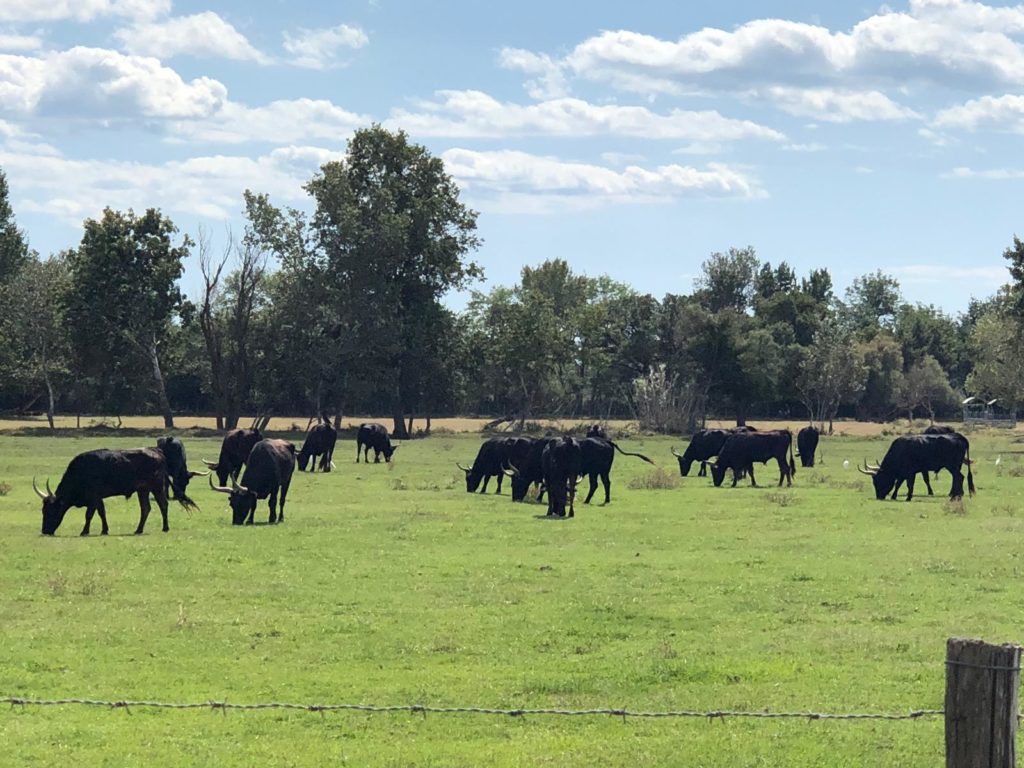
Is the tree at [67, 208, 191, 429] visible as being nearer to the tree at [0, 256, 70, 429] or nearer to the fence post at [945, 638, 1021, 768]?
the tree at [0, 256, 70, 429]

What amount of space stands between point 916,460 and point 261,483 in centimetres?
1636

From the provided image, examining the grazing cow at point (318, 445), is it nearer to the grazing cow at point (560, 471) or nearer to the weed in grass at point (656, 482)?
the weed in grass at point (656, 482)

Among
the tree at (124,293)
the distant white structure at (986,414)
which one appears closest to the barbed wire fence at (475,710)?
the tree at (124,293)

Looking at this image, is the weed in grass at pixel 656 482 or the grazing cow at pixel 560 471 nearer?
the grazing cow at pixel 560 471

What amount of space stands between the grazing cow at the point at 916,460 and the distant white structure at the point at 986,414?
72887 mm

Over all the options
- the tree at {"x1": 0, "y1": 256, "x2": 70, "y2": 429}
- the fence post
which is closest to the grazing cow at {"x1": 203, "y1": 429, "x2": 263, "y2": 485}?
the fence post

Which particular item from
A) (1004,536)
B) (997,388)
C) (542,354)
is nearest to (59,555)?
(1004,536)

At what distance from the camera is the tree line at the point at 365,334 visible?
2923 inches

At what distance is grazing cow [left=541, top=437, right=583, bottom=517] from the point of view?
1096 inches

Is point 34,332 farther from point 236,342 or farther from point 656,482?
point 656,482

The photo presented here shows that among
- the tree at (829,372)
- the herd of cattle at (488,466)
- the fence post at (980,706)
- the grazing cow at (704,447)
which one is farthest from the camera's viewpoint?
the tree at (829,372)

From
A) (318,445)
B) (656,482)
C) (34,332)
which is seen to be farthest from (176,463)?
(34,332)

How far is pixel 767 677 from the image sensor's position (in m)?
12.2

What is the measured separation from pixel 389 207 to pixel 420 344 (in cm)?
792
